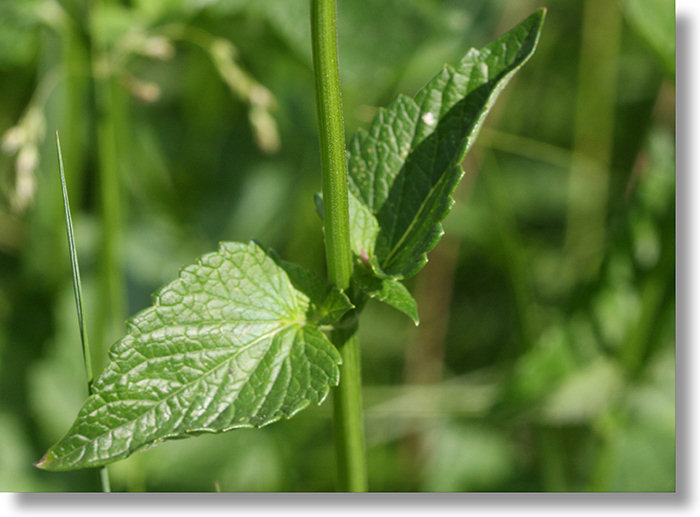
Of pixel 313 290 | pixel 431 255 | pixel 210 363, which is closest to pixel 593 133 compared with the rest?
pixel 431 255

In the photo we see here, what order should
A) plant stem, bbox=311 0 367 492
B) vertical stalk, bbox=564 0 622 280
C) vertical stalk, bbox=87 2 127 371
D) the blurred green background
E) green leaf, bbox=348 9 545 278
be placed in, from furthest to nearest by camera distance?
vertical stalk, bbox=564 0 622 280, the blurred green background, vertical stalk, bbox=87 2 127 371, green leaf, bbox=348 9 545 278, plant stem, bbox=311 0 367 492

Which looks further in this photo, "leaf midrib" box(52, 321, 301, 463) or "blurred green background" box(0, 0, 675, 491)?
"blurred green background" box(0, 0, 675, 491)

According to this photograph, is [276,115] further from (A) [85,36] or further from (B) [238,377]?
(B) [238,377]

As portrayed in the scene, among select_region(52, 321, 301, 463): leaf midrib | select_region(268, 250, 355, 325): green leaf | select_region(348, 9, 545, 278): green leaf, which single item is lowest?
select_region(52, 321, 301, 463): leaf midrib

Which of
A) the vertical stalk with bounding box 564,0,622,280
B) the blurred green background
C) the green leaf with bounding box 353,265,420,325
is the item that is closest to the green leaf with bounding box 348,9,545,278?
the green leaf with bounding box 353,265,420,325

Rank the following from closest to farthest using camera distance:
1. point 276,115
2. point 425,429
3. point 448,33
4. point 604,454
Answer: point 604,454, point 448,33, point 425,429, point 276,115

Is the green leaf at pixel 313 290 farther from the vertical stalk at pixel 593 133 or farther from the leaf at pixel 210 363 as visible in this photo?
the vertical stalk at pixel 593 133

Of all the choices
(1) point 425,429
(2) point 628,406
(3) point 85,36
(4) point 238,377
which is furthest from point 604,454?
(3) point 85,36

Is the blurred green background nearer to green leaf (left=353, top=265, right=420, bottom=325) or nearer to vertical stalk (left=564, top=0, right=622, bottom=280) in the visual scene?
vertical stalk (left=564, top=0, right=622, bottom=280)
